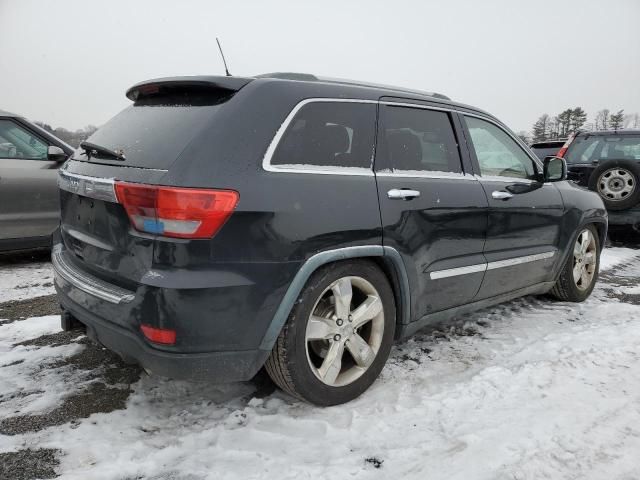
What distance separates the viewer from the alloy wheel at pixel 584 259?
4473 millimetres

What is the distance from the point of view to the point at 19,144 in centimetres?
528

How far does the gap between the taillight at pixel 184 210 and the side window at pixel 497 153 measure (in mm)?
2052

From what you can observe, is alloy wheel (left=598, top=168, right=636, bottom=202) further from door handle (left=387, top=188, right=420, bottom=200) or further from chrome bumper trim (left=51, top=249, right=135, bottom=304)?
chrome bumper trim (left=51, top=249, right=135, bottom=304)

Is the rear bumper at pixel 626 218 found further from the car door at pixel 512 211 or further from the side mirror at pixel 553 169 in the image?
the side mirror at pixel 553 169

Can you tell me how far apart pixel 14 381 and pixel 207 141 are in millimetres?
1885

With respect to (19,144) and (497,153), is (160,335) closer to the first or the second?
(497,153)

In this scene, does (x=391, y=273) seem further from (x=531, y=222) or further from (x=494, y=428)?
(x=531, y=222)

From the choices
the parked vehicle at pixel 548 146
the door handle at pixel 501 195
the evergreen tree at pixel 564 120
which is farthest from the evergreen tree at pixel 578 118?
the door handle at pixel 501 195

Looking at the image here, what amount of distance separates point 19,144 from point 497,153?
4.90 meters

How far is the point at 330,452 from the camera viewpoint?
2.19 metres

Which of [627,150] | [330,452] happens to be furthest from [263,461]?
[627,150]

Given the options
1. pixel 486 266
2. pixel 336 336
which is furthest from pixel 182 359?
pixel 486 266

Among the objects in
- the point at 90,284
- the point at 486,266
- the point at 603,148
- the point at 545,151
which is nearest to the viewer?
the point at 90,284

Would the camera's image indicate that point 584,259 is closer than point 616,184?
Yes
